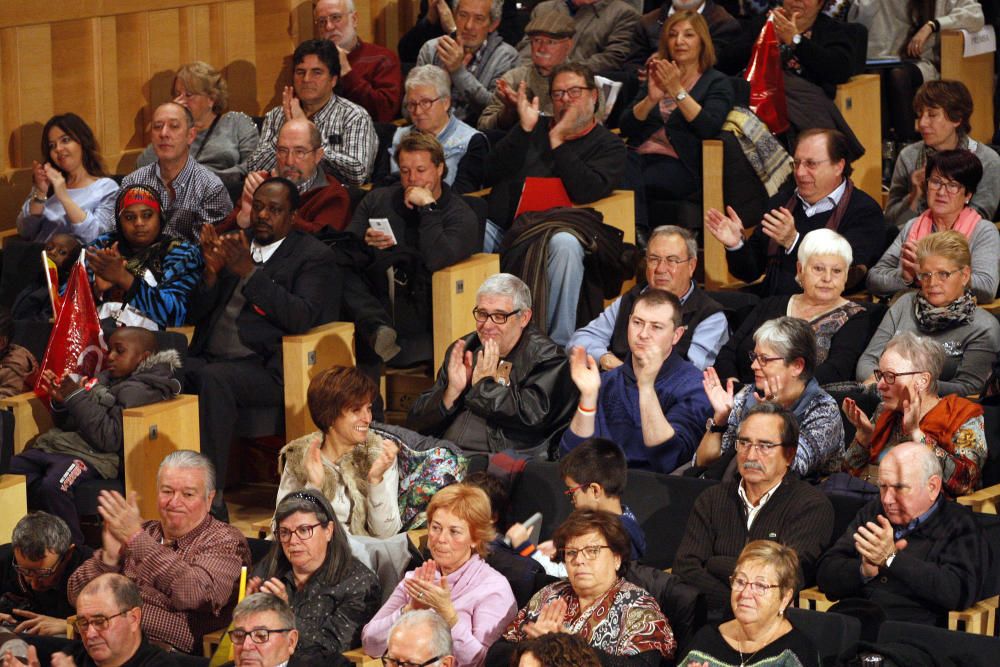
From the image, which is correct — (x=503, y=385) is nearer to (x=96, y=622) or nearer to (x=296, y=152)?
(x=96, y=622)

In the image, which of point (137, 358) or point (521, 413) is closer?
point (521, 413)

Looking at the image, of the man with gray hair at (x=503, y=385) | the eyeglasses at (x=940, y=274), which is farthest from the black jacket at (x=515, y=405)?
the eyeglasses at (x=940, y=274)

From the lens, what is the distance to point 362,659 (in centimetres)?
444

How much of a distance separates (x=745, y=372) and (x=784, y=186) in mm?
1250

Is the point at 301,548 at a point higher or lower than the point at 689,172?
lower

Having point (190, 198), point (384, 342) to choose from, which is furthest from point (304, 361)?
point (190, 198)

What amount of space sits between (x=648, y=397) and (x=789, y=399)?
407 mm

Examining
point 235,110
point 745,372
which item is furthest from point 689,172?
point 235,110

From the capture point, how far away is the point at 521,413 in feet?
17.6

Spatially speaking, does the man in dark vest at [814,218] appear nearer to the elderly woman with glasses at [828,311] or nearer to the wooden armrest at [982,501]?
the elderly woman with glasses at [828,311]

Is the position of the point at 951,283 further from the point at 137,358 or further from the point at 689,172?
the point at 137,358

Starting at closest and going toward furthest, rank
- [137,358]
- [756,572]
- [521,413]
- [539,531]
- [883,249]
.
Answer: [756,572] → [539,531] → [521,413] → [137,358] → [883,249]

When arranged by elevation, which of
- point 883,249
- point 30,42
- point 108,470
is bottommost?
point 108,470

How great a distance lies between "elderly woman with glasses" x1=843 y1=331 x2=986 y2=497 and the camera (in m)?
4.78
